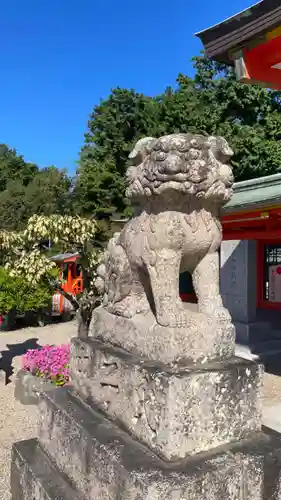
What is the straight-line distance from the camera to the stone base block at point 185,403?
6.13 feet

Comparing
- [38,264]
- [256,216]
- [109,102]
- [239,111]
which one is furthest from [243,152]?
[38,264]

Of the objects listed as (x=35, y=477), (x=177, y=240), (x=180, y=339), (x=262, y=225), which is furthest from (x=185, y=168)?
(x=262, y=225)

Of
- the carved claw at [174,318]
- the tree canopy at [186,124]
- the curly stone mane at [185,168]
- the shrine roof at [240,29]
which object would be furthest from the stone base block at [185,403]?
the tree canopy at [186,124]

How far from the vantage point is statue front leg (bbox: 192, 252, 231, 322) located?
2.21 metres

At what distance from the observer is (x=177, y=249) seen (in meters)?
2.13

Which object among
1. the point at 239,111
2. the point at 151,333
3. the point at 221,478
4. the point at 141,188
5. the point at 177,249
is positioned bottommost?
the point at 221,478

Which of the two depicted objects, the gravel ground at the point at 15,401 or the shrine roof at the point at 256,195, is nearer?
the gravel ground at the point at 15,401

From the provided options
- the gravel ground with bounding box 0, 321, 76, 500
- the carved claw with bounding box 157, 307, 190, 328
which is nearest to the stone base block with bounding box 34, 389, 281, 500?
the carved claw with bounding box 157, 307, 190, 328

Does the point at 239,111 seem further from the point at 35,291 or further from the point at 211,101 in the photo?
the point at 35,291

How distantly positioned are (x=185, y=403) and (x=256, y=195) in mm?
4971

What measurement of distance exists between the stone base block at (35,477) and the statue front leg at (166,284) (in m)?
1.17

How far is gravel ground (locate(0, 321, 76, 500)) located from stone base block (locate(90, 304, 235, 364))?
210 cm

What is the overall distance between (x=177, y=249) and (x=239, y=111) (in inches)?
537

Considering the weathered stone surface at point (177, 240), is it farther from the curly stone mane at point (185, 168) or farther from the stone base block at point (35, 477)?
the stone base block at point (35, 477)
